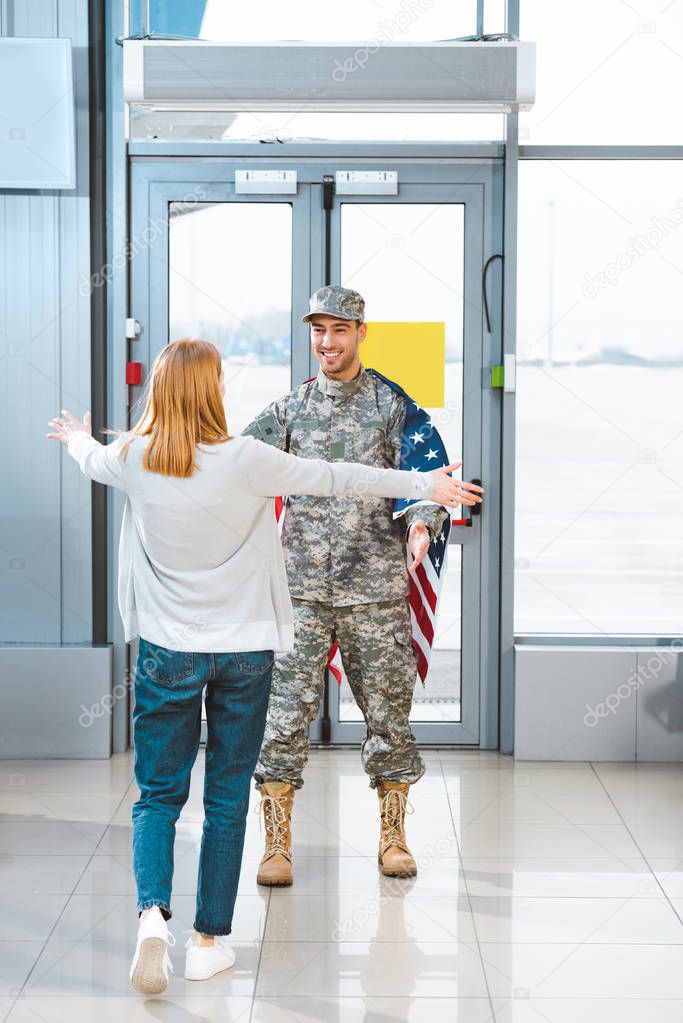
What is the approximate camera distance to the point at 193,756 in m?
2.75

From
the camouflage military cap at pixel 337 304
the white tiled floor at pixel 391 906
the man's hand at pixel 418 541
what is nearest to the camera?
the white tiled floor at pixel 391 906

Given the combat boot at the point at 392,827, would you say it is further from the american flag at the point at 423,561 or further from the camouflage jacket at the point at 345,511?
the camouflage jacket at the point at 345,511

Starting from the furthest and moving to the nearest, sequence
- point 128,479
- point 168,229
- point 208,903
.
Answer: point 168,229, point 208,903, point 128,479

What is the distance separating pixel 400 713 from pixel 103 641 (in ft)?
5.36

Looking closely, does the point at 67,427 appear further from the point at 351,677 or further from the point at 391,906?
the point at 391,906

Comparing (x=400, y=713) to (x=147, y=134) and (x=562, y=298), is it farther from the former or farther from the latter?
(x=147, y=134)

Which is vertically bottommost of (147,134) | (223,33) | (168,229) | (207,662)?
(207,662)

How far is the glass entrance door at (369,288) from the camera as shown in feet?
15.3

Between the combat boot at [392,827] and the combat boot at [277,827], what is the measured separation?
26 centimetres

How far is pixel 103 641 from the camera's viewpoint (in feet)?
15.5

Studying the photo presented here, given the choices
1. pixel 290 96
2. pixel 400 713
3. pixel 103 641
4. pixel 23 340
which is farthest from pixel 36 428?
pixel 400 713

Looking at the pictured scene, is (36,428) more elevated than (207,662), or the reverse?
(36,428)

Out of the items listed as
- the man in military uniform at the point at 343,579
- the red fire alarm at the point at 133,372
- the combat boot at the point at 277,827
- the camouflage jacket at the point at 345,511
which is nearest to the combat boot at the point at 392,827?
the man in military uniform at the point at 343,579

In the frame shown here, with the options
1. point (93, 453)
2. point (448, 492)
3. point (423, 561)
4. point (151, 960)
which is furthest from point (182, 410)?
point (423, 561)
